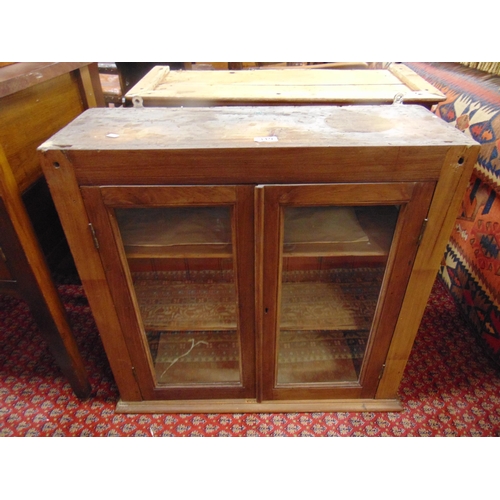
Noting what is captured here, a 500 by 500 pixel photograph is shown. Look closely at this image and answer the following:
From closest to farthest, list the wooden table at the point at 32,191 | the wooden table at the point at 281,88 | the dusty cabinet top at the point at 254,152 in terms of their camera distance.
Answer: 1. the dusty cabinet top at the point at 254,152
2. the wooden table at the point at 32,191
3. the wooden table at the point at 281,88

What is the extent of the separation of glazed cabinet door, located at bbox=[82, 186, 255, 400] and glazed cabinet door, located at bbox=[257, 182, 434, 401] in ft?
0.22

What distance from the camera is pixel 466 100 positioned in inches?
59.1

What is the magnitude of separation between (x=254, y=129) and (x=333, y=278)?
64 centimetres

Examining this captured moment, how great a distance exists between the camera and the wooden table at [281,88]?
121 cm

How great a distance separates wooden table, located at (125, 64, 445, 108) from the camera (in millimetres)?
1211

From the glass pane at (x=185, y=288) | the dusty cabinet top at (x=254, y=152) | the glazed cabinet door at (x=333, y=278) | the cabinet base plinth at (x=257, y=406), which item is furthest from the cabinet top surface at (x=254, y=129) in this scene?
the cabinet base plinth at (x=257, y=406)

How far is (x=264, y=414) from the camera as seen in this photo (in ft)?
4.13

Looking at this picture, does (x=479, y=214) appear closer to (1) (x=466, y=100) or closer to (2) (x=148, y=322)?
(1) (x=466, y=100)

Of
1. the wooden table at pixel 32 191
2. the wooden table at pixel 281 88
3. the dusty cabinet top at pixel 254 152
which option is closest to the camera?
the dusty cabinet top at pixel 254 152

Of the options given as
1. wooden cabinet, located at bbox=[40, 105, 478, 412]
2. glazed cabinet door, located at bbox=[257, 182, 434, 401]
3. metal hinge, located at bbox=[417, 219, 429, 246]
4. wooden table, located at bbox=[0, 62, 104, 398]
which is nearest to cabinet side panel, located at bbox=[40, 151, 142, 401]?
wooden cabinet, located at bbox=[40, 105, 478, 412]

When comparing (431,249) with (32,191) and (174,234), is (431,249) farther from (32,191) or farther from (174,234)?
(32,191)

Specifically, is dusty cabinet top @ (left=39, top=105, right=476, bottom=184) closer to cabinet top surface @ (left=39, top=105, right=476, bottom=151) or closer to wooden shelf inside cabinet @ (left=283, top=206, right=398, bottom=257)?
cabinet top surface @ (left=39, top=105, right=476, bottom=151)

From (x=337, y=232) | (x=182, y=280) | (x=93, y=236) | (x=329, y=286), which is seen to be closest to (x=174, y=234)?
(x=93, y=236)

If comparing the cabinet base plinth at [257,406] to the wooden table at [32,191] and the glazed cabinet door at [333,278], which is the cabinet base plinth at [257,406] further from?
the wooden table at [32,191]
